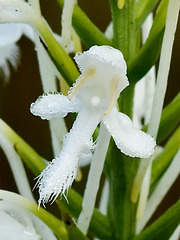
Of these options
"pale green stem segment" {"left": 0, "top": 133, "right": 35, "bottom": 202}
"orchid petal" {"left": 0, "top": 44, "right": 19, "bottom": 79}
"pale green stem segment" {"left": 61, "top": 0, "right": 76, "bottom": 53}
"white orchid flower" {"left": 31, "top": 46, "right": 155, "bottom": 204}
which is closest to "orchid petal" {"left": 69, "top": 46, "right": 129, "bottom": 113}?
"white orchid flower" {"left": 31, "top": 46, "right": 155, "bottom": 204}

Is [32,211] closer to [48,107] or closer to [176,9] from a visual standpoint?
[48,107]

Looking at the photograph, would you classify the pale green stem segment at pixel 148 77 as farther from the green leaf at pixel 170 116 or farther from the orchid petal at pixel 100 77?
the orchid petal at pixel 100 77

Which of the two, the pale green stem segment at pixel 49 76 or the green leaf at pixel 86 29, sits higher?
the green leaf at pixel 86 29

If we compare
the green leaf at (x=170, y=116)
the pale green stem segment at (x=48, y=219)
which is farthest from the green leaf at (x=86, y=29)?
the pale green stem segment at (x=48, y=219)

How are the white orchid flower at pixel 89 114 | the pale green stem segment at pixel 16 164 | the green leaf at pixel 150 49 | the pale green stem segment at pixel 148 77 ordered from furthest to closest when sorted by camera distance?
the pale green stem segment at pixel 148 77 → the pale green stem segment at pixel 16 164 → the green leaf at pixel 150 49 → the white orchid flower at pixel 89 114

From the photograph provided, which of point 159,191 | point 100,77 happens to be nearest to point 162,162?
point 159,191

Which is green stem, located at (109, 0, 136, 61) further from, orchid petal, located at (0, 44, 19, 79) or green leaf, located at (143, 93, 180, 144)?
orchid petal, located at (0, 44, 19, 79)
